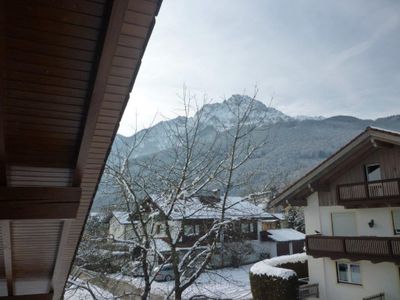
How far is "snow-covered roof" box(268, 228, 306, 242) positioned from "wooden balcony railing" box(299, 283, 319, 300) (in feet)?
53.9

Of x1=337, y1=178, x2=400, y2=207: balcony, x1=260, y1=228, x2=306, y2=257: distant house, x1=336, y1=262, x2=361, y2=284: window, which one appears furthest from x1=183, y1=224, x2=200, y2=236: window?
x1=260, y1=228, x2=306, y2=257: distant house

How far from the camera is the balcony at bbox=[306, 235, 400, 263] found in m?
16.1

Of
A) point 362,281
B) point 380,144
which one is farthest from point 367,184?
point 362,281

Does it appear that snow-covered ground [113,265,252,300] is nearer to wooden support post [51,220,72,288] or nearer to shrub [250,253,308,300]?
shrub [250,253,308,300]

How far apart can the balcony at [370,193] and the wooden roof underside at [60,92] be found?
15.0m

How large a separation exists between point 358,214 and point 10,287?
1653 cm

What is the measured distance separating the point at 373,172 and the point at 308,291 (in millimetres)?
6991

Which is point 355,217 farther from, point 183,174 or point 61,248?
point 61,248

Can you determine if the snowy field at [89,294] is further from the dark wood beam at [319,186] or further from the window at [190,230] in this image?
the dark wood beam at [319,186]

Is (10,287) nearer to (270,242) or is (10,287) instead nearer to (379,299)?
(379,299)

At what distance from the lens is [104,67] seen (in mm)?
2709

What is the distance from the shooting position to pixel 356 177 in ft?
61.1

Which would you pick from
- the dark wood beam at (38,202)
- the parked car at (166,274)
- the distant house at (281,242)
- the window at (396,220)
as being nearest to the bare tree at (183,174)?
the window at (396,220)

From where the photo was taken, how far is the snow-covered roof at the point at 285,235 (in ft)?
120
